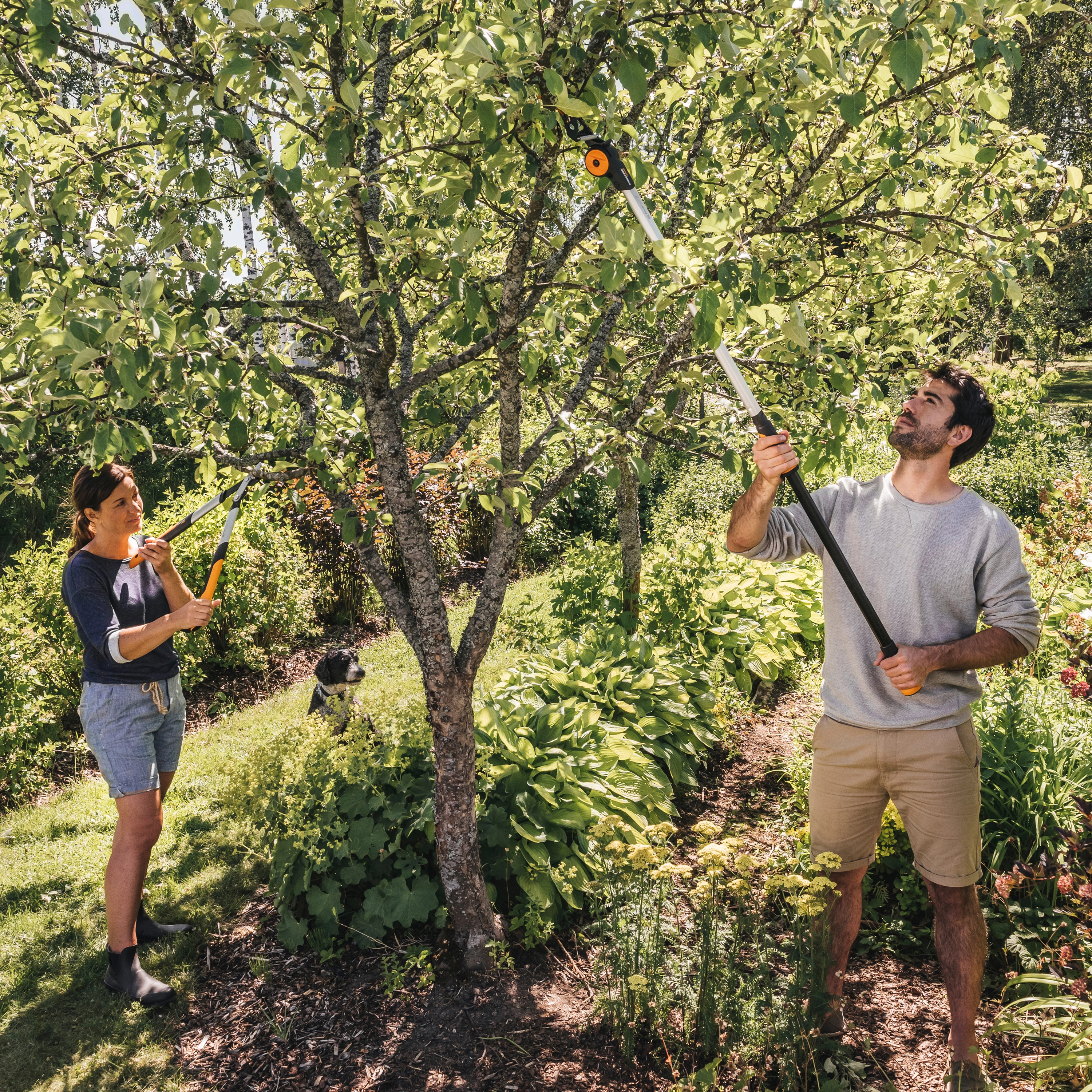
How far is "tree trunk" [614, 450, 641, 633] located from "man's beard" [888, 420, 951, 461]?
271 centimetres

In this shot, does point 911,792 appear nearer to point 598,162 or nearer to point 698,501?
point 598,162

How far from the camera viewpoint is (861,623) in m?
2.61

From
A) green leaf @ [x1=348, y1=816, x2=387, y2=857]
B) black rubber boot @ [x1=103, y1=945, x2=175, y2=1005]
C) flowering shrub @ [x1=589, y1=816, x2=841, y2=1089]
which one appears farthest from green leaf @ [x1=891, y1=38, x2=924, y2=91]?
black rubber boot @ [x1=103, y1=945, x2=175, y2=1005]

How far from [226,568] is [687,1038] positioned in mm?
4813

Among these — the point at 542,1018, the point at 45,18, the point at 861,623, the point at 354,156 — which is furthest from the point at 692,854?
the point at 45,18

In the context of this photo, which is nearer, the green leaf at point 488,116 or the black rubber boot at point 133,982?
the green leaf at point 488,116

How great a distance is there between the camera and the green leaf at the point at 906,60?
5.49ft

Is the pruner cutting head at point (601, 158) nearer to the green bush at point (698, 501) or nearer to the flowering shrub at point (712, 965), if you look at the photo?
the flowering shrub at point (712, 965)

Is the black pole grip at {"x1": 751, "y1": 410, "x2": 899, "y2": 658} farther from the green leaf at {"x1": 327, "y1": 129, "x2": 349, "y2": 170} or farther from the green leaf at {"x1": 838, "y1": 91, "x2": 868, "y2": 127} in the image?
the green leaf at {"x1": 327, "y1": 129, "x2": 349, "y2": 170}

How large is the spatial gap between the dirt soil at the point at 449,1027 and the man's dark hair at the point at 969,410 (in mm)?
1834

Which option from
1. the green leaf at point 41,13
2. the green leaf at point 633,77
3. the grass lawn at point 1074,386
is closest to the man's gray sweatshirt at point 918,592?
the green leaf at point 633,77

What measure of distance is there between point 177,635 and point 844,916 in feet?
16.2

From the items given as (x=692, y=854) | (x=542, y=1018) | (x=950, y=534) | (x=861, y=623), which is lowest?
(x=542, y=1018)

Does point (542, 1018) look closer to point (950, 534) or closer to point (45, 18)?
point (950, 534)
